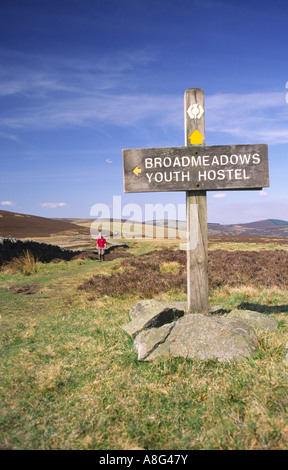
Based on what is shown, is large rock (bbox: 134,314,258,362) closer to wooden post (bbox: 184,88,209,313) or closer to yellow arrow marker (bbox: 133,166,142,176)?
wooden post (bbox: 184,88,209,313)

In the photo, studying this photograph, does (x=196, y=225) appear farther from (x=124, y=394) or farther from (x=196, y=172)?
(x=124, y=394)

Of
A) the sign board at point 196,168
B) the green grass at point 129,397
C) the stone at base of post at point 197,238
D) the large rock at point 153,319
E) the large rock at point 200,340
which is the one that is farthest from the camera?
the stone at base of post at point 197,238

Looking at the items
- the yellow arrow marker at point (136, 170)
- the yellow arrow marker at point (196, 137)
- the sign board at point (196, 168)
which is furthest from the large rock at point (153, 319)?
the yellow arrow marker at point (196, 137)

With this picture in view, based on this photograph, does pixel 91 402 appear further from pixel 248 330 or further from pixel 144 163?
pixel 144 163

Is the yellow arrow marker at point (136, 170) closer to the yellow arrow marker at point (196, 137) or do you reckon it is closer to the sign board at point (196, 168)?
the sign board at point (196, 168)

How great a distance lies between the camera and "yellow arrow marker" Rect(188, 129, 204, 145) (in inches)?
212

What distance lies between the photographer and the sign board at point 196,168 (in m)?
5.25

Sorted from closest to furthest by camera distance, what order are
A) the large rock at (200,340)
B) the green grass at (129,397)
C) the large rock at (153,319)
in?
the green grass at (129,397)
the large rock at (200,340)
the large rock at (153,319)

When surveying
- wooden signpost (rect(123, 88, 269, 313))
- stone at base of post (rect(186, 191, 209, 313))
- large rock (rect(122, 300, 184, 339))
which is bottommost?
large rock (rect(122, 300, 184, 339))

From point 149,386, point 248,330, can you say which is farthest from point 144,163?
point 149,386

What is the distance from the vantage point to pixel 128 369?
3.77 metres

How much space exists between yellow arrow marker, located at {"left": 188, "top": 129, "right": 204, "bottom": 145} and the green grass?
3.46 m

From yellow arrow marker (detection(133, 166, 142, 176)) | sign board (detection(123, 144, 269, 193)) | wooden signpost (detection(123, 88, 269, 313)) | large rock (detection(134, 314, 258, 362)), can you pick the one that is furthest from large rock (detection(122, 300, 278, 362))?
yellow arrow marker (detection(133, 166, 142, 176))

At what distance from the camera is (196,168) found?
530cm
